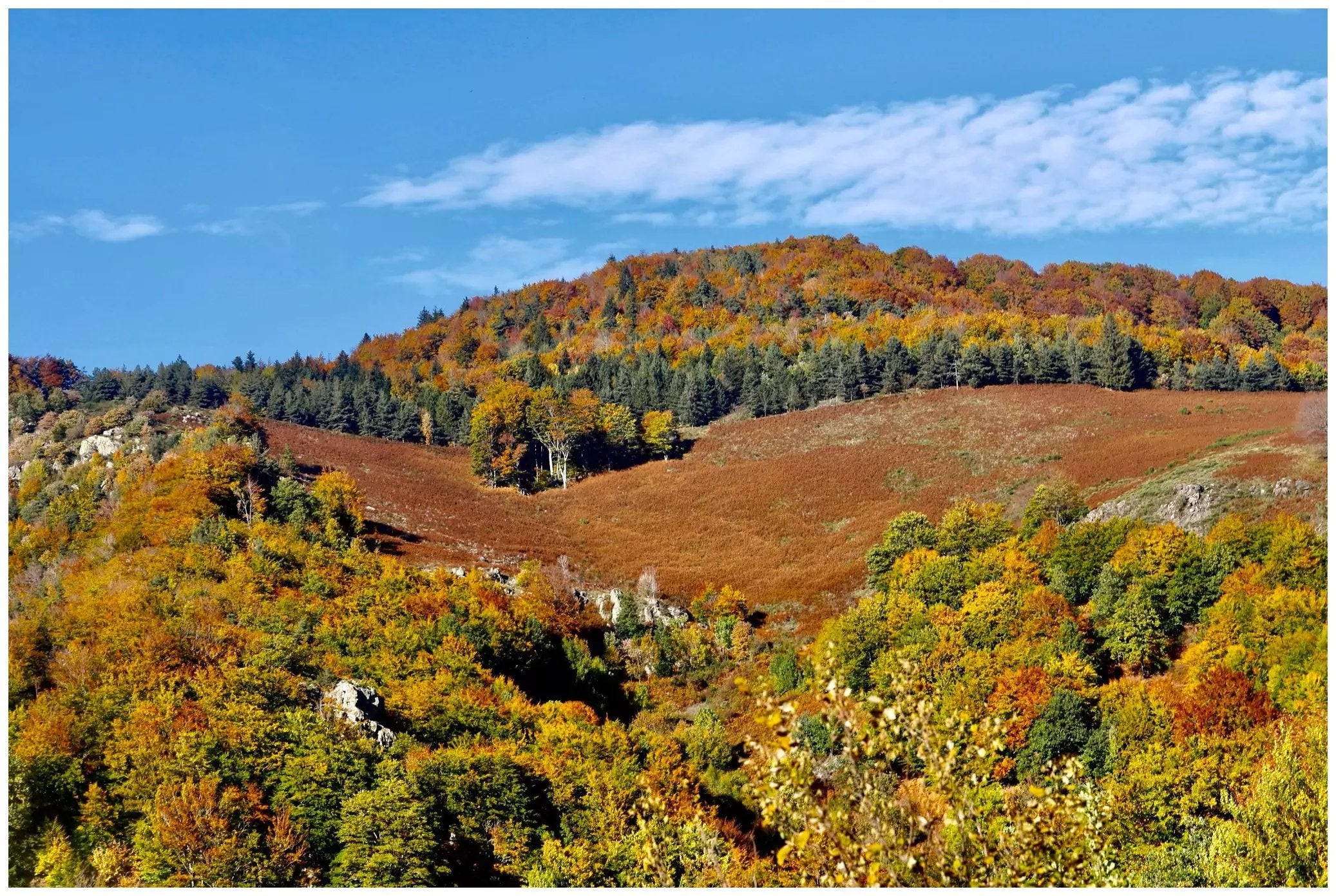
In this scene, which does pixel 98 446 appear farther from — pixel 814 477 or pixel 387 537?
pixel 814 477

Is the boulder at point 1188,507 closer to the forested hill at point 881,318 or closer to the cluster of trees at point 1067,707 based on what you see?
the cluster of trees at point 1067,707

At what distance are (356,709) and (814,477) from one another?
5688 centimetres

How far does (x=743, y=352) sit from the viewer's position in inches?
5738

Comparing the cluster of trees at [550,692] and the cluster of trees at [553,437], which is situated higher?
the cluster of trees at [553,437]

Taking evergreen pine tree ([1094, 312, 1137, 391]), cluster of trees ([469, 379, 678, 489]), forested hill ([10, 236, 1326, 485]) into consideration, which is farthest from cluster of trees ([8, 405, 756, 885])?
evergreen pine tree ([1094, 312, 1137, 391])

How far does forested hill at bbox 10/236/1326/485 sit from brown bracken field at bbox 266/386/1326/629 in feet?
19.7

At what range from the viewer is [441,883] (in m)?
37.9

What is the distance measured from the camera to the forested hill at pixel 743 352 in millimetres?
118125

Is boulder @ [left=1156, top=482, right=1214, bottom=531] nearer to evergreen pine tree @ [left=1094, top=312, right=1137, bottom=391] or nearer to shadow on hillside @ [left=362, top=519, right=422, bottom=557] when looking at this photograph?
shadow on hillside @ [left=362, top=519, right=422, bottom=557]

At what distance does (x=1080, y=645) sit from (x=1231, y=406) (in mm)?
64252

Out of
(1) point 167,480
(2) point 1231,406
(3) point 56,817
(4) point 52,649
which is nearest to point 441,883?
(3) point 56,817

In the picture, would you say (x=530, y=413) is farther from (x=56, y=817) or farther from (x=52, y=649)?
(x=56, y=817)

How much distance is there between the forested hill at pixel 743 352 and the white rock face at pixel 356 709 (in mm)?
57145

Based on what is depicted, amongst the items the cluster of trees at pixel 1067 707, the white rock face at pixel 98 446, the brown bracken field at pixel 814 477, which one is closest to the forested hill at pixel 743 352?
the brown bracken field at pixel 814 477
